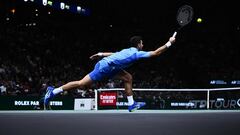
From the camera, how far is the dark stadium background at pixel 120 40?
1798 centimetres

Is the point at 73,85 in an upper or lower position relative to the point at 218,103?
upper

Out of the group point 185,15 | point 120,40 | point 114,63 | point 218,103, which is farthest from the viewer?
point 120,40

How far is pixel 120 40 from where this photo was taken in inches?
937

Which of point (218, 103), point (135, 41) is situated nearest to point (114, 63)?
point (135, 41)

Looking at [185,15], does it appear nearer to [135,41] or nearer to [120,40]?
[135,41]

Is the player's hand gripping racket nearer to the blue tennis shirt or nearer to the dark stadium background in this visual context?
the blue tennis shirt

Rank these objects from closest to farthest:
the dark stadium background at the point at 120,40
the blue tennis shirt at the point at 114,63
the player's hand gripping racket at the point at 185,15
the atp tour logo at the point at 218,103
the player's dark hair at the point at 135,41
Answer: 1. the blue tennis shirt at the point at 114,63
2. the player's dark hair at the point at 135,41
3. the player's hand gripping racket at the point at 185,15
4. the atp tour logo at the point at 218,103
5. the dark stadium background at the point at 120,40

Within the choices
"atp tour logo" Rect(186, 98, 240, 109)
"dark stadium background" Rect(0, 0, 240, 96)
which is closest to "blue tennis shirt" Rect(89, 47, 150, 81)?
"atp tour logo" Rect(186, 98, 240, 109)

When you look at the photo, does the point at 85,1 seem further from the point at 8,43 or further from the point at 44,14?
the point at 8,43

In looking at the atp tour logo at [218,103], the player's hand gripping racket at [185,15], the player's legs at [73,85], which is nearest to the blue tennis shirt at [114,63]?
the player's legs at [73,85]

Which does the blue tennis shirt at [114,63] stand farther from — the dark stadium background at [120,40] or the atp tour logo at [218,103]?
the dark stadium background at [120,40]

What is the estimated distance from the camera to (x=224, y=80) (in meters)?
18.2

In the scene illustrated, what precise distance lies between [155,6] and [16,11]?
8.22 meters

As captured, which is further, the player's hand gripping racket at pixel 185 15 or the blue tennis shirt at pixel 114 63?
the player's hand gripping racket at pixel 185 15
